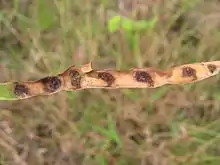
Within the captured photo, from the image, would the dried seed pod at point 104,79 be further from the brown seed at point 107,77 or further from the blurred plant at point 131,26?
the blurred plant at point 131,26

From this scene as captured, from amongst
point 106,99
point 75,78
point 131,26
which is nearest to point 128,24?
point 131,26

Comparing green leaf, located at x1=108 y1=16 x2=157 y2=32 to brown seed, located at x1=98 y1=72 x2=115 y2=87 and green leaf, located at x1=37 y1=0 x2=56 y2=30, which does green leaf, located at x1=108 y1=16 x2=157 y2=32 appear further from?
brown seed, located at x1=98 y1=72 x2=115 y2=87

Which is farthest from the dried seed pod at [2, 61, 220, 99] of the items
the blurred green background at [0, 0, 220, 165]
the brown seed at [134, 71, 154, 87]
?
the blurred green background at [0, 0, 220, 165]

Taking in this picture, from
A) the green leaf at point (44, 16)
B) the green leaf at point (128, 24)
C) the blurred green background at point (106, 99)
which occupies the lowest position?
the blurred green background at point (106, 99)

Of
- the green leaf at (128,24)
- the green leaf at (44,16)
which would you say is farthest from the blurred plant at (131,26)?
the green leaf at (44,16)

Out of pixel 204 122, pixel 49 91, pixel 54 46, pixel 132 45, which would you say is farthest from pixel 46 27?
pixel 204 122
